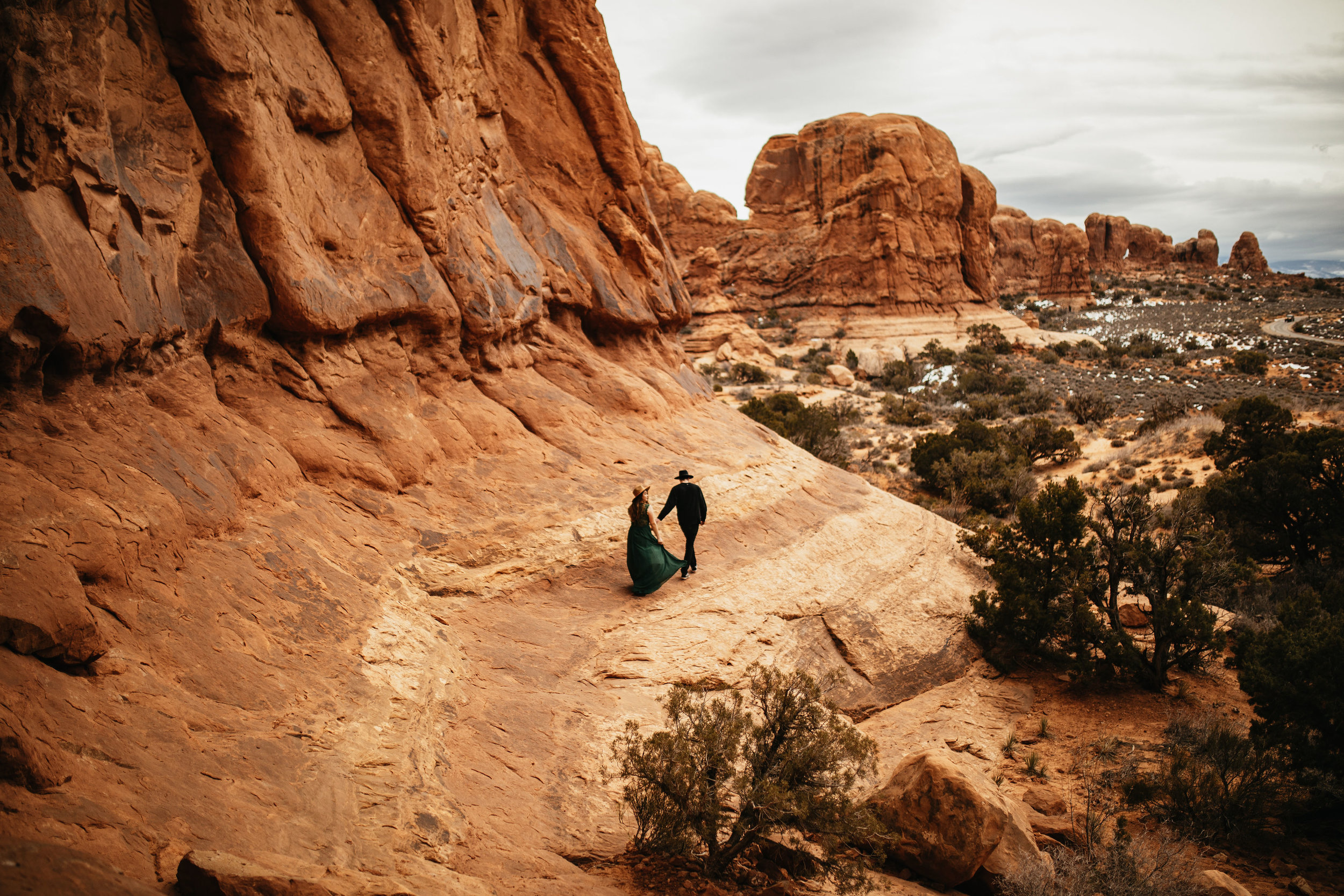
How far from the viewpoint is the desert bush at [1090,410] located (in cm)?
2775

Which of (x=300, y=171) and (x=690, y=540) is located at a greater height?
(x=300, y=171)

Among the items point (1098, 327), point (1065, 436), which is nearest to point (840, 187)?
point (1098, 327)

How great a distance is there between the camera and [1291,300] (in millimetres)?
69875

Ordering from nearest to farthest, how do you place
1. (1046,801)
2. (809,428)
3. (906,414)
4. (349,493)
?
1. (349,493)
2. (1046,801)
3. (809,428)
4. (906,414)

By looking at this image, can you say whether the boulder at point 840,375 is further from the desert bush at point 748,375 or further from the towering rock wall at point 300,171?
the towering rock wall at point 300,171

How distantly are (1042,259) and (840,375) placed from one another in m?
67.1

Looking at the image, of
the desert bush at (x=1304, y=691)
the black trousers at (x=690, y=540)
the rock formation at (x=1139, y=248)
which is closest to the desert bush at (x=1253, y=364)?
the desert bush at (x=1304, y=691)

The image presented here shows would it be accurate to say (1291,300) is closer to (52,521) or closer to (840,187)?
(840,187)

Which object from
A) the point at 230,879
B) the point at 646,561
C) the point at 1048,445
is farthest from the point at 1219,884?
the point at 1048,445

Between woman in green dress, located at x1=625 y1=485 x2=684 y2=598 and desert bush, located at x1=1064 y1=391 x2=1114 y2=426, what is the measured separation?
2461 centimetres

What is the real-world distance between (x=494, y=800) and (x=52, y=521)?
10.8ft

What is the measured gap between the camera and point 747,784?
5293 mm

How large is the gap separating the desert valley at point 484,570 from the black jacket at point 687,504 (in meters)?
0.66

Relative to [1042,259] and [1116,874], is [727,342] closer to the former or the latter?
[1116,874]
